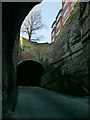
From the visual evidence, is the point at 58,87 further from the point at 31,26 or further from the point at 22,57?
the point at 31,26

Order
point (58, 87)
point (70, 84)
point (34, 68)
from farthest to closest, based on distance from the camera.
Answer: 1. point (34, 68)
2. point (58, 87)
3. point (70, 84)

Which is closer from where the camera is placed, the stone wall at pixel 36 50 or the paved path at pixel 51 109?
the paved path at pixel 51 109

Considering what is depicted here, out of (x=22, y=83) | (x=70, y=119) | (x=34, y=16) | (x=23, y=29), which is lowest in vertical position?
(x=22, y=83)

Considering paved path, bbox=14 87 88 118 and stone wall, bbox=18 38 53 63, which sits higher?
stone wall, bbox=18 38 53 63

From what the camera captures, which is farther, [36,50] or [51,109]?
[36,50]

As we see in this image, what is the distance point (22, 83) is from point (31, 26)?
9.89m

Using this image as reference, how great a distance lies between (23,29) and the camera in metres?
16.3

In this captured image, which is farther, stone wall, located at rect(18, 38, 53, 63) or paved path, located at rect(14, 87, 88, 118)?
stone wall, located at rect(18, 38, 53, 63)

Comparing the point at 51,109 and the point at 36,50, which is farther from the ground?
the point at 36,50

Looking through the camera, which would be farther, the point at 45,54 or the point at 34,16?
the point at 34,16

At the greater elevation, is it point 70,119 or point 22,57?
point 22,57

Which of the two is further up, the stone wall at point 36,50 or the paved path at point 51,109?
the stone wall at point 36,50

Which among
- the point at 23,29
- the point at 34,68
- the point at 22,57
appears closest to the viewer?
the point at 22,57

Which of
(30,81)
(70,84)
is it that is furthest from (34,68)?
(70,84)
